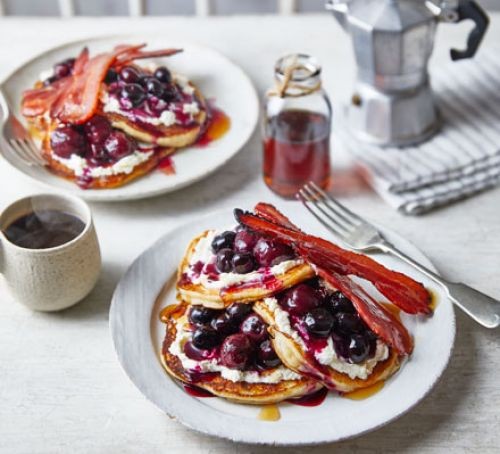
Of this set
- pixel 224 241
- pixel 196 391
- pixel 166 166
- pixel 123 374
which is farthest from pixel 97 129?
pixel 196 391

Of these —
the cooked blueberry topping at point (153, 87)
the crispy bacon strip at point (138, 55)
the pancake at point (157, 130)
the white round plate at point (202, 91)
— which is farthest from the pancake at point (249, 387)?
the crispy bacon strip at point (138, 55)

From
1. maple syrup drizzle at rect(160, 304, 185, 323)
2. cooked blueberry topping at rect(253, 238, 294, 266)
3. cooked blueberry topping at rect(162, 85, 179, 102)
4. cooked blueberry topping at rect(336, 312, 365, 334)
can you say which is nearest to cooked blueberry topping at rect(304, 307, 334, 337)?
cooked blueberry topping at rect(336, 312, 365, 334)

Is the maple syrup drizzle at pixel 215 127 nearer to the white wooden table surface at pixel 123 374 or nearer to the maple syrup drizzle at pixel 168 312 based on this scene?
the white wooden table surface at pixel 123 374

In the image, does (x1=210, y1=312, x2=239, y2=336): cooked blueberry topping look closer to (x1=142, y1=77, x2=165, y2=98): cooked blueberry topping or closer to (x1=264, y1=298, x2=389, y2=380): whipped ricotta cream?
(x1=264, y1=298, x2=389, y2=380): whipped ricotta cream

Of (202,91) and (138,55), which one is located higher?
(138,55)

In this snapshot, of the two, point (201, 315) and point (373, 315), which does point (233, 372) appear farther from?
point (373, 315)
